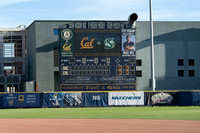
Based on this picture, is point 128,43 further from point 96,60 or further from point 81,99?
point 81,99

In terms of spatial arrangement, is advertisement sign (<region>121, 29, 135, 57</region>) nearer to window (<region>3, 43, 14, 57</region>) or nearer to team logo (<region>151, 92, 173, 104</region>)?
team logo (<region>151, 92, 173, 104</region>)

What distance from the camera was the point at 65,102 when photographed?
31.8 metres

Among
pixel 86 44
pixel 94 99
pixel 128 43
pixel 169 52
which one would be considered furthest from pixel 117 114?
pixel 169 52

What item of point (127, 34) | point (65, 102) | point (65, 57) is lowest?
point (65, 102)

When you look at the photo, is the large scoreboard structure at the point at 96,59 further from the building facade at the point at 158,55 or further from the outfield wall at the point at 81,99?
the building facade at the point at 158,55

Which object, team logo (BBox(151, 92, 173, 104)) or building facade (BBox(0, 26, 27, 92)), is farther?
building facade (BBox(0, 26, 27, 92))

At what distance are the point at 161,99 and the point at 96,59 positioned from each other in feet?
24.3

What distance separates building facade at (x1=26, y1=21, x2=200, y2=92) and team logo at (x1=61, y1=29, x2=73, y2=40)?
36.2 feet

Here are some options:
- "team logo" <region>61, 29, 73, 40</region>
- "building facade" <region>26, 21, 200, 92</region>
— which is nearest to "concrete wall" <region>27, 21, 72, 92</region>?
"building facade" <region>26, 21, 200, 92</region>

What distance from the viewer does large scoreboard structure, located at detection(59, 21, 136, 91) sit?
115 feet

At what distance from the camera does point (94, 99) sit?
105 feet

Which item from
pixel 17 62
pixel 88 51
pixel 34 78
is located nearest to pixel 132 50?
pixel 88 51

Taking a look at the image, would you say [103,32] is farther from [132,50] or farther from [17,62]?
[17,62]

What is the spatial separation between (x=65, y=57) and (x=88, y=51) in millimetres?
2273
